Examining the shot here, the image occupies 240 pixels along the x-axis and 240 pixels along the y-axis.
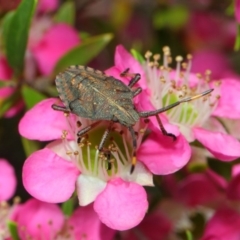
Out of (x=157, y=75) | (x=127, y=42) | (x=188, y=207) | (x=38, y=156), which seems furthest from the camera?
(x=127, y=42)

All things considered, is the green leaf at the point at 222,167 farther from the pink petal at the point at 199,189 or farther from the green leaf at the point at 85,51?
the green leaf at the point at 85,51

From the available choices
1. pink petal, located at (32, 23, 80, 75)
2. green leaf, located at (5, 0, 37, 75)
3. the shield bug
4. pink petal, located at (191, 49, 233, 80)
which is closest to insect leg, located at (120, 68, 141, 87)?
the shield bug

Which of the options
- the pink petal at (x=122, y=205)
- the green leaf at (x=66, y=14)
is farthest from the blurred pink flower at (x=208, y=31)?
the pink petal at (x=122, y=205)

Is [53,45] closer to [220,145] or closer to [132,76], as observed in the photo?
[132,76]

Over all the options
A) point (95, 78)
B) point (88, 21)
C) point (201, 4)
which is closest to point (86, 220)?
point (95, 78)

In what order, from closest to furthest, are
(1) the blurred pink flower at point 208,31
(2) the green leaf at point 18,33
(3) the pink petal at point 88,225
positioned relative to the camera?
(3) the pink petal at point 88,225 → (2) the green leaf at point 18,33 → (1) the blurred pink flower at point 208,31

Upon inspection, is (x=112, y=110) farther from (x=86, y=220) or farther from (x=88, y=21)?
(x=88, y=21)
